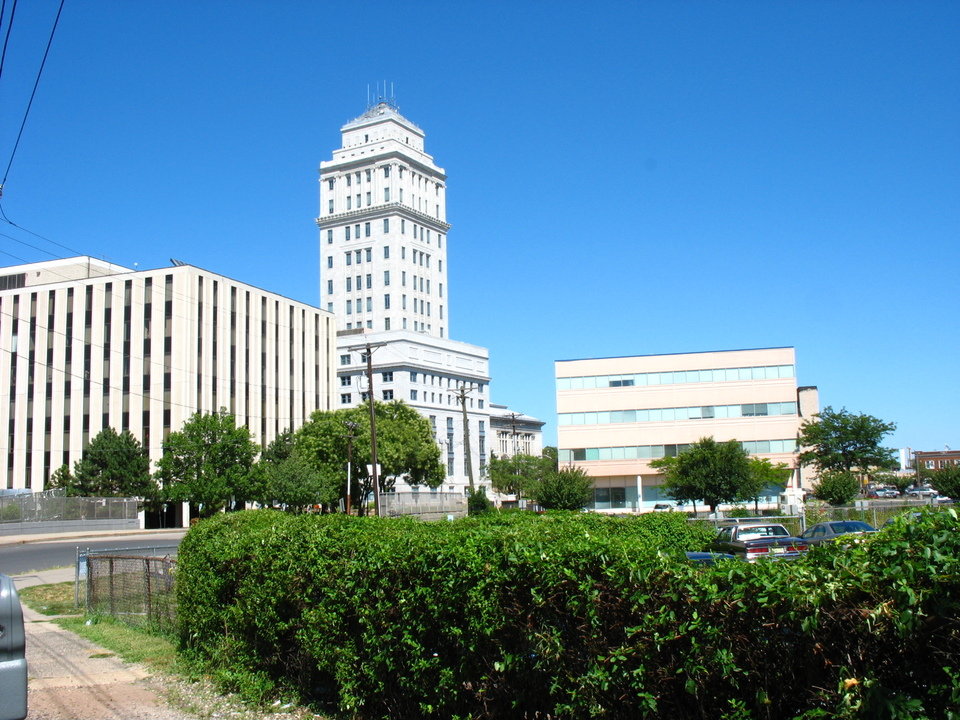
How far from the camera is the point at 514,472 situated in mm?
113188

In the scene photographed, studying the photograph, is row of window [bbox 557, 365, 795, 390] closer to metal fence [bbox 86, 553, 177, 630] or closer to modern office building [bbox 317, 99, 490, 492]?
modern office building [bbox 317, 99, 490, 492]

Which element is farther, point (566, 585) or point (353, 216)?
point (353, 216)

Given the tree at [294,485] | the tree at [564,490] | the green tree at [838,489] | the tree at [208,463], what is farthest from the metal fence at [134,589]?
the green tree at [838,489]

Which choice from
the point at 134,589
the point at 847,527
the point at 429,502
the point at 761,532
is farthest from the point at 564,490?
the point at 429,502

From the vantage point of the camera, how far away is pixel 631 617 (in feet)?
18.5

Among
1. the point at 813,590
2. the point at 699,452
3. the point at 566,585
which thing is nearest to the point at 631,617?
the point at 566,585

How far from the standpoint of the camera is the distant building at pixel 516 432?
165m

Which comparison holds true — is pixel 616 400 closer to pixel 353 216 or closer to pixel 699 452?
pixel 699 452

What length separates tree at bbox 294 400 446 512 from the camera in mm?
68975

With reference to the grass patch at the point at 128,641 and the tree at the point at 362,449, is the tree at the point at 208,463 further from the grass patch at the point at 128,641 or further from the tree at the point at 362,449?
the grass patch at the point at 128,641

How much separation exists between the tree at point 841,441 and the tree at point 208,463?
149 ft

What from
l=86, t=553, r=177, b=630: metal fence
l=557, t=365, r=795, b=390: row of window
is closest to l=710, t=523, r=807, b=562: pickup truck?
l=86, t=553, r=177, b=630: metal fence

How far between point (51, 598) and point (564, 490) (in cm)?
3714

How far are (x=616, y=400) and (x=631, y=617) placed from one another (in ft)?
231
